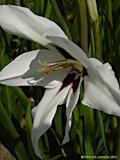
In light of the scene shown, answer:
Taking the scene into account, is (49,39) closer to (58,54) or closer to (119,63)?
(58,54)

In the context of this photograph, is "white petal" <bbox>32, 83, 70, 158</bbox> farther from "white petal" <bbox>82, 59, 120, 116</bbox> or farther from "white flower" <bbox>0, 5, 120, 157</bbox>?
"white petal" <bbox>82, 59, 120, 116</bbox>

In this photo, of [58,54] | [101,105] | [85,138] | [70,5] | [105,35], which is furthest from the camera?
[70,5]

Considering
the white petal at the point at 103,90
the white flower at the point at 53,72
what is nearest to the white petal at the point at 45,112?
the white flower at the point at 53,72

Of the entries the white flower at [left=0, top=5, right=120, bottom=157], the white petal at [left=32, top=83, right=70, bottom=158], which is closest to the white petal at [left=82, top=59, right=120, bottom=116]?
the white flower at [left=0, top=5, right=120, bottom=157]

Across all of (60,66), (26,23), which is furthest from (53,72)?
(26,23)

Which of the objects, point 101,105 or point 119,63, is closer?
point 101,105

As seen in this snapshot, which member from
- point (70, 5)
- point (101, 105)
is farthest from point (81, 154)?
point (70, 5)

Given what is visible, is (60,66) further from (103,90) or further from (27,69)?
(103,90)

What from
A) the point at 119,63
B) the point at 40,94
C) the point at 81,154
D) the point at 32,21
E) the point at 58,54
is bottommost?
the point at 81,154
